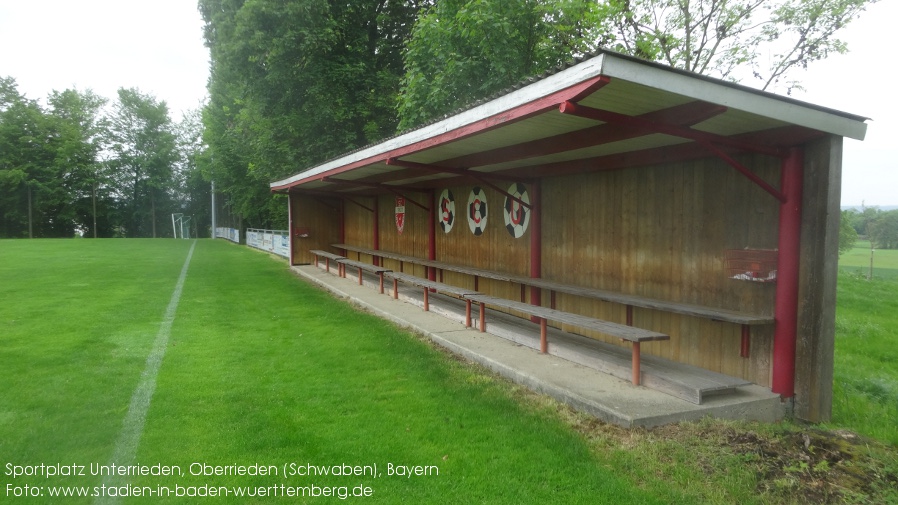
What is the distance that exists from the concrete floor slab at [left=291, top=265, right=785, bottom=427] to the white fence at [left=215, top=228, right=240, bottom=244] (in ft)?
95.4

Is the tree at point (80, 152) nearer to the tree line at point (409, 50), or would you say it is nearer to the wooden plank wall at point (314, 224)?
the tree line at point (409, 50)

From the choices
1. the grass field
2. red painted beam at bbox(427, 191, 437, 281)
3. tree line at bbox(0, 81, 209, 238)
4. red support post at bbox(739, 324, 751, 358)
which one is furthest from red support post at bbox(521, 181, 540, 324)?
tree line at bbox(0, 81, 209, 238)

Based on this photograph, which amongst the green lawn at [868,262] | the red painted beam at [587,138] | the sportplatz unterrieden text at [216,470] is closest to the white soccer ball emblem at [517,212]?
the red painted beam at [587,138]

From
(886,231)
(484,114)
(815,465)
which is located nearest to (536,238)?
(484,114)

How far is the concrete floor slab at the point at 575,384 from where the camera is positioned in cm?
365

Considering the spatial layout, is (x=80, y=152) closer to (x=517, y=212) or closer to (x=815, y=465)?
(x=517, y=212)

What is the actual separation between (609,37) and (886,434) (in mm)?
11397

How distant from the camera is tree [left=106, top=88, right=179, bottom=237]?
46.9 metres

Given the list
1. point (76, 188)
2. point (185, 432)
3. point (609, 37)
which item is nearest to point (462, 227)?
point (185, 432)

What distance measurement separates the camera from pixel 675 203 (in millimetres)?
4688

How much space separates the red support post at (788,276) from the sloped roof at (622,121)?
8.5 inches

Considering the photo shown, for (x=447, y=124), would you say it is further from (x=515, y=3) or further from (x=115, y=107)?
(x=115, y=107)

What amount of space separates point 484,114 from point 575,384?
2362 millimetres

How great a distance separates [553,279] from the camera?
6.37m
